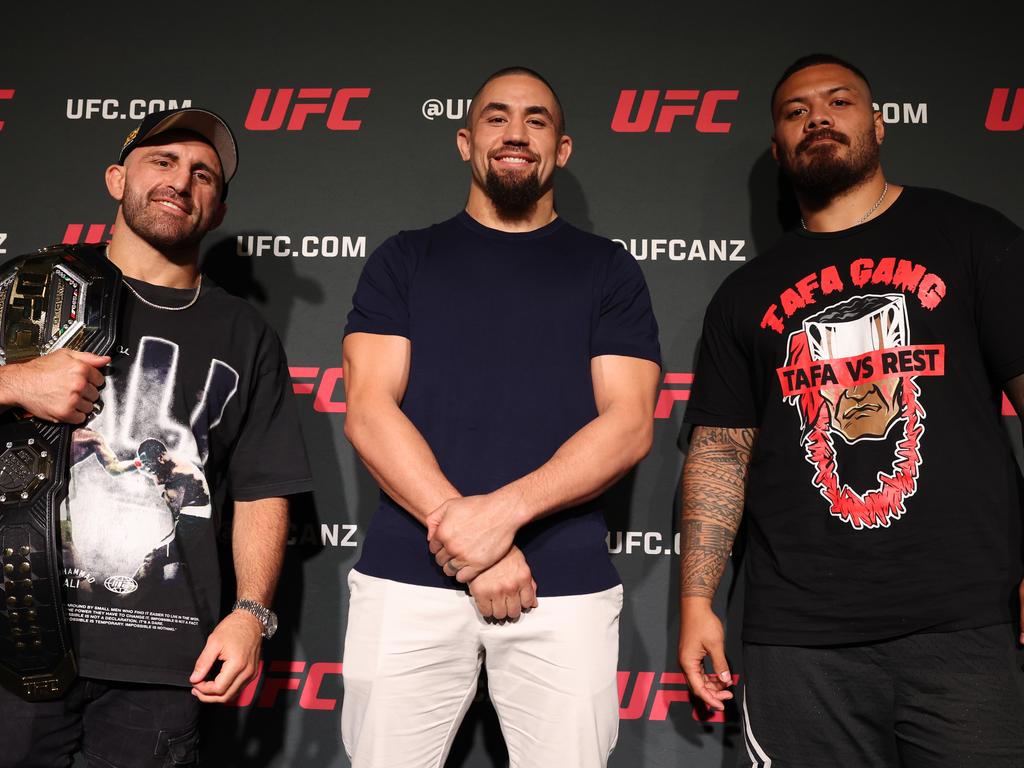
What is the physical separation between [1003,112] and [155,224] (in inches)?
85.2

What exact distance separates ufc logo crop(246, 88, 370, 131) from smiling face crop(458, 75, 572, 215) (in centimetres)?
66

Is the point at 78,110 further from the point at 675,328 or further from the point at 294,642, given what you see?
the point at 675,328

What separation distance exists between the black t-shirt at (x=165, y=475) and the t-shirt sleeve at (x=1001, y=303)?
1402 mm

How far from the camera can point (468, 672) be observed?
1.62m

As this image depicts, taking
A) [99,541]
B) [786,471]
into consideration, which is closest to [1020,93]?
[786,471]

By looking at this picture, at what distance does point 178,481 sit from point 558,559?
0.77 metres

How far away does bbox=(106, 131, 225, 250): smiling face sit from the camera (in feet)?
6.09

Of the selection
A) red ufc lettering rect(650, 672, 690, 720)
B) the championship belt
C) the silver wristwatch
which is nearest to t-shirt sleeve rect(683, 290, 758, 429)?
red ufc lettering rect(650, 672, 690, 720)

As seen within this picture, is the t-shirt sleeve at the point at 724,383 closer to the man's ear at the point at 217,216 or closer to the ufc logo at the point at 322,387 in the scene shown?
the ufc logo at the point at 322,387

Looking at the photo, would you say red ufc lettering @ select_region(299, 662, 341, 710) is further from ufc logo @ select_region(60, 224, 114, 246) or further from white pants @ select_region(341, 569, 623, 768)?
ufc logo @ select_region(60, 224, 114, 246)

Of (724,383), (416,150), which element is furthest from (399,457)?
(416,150)

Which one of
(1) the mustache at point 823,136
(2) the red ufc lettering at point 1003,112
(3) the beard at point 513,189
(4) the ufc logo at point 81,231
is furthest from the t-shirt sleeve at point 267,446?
(2) the red ufc lettering at point 1003,112

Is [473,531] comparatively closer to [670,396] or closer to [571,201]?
[670,396]

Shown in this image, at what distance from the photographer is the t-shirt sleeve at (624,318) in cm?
170
